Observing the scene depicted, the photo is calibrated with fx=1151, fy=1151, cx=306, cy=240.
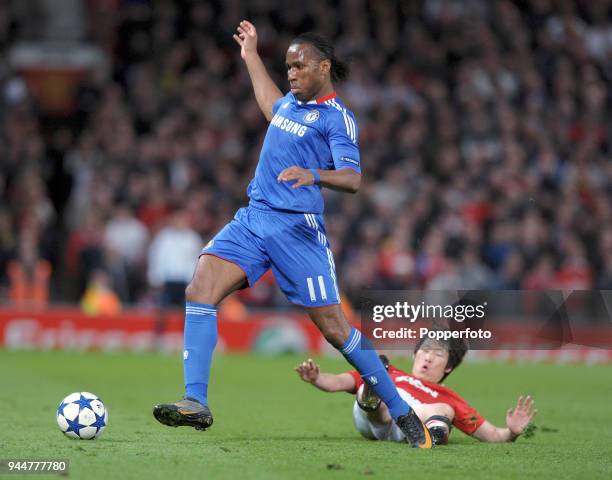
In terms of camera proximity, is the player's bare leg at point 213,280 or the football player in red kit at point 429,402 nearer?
the player's bare leg at point 213,280

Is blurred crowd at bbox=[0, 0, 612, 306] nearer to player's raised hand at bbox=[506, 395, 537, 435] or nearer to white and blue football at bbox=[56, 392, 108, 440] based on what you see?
white and blue football at bbox=[56, 392, 108, 440]

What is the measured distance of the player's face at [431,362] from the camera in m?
7.55

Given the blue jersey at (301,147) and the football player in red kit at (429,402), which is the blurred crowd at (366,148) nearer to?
the football player in red kit at (429,402)

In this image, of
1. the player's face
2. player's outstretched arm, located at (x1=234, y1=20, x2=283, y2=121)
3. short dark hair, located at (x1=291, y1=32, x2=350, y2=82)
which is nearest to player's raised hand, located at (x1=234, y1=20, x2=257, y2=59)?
player's outstretched arm, located at (x1=234, y1=20, x2=283, y2=121)

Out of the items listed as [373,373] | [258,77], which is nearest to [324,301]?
[373,373]

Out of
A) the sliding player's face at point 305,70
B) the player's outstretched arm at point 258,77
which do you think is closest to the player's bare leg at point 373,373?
the sliding player's face at point 305,70

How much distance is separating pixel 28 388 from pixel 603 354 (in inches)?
386

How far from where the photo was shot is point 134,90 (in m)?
19.8

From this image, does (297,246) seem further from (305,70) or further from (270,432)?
(270,432)

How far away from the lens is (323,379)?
284 inches

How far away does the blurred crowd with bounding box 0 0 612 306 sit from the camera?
17.2 meters

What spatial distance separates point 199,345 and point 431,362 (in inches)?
63.2

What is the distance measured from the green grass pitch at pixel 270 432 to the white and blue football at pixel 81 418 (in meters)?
0.07

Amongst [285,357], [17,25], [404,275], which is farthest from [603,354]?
[17,25]
